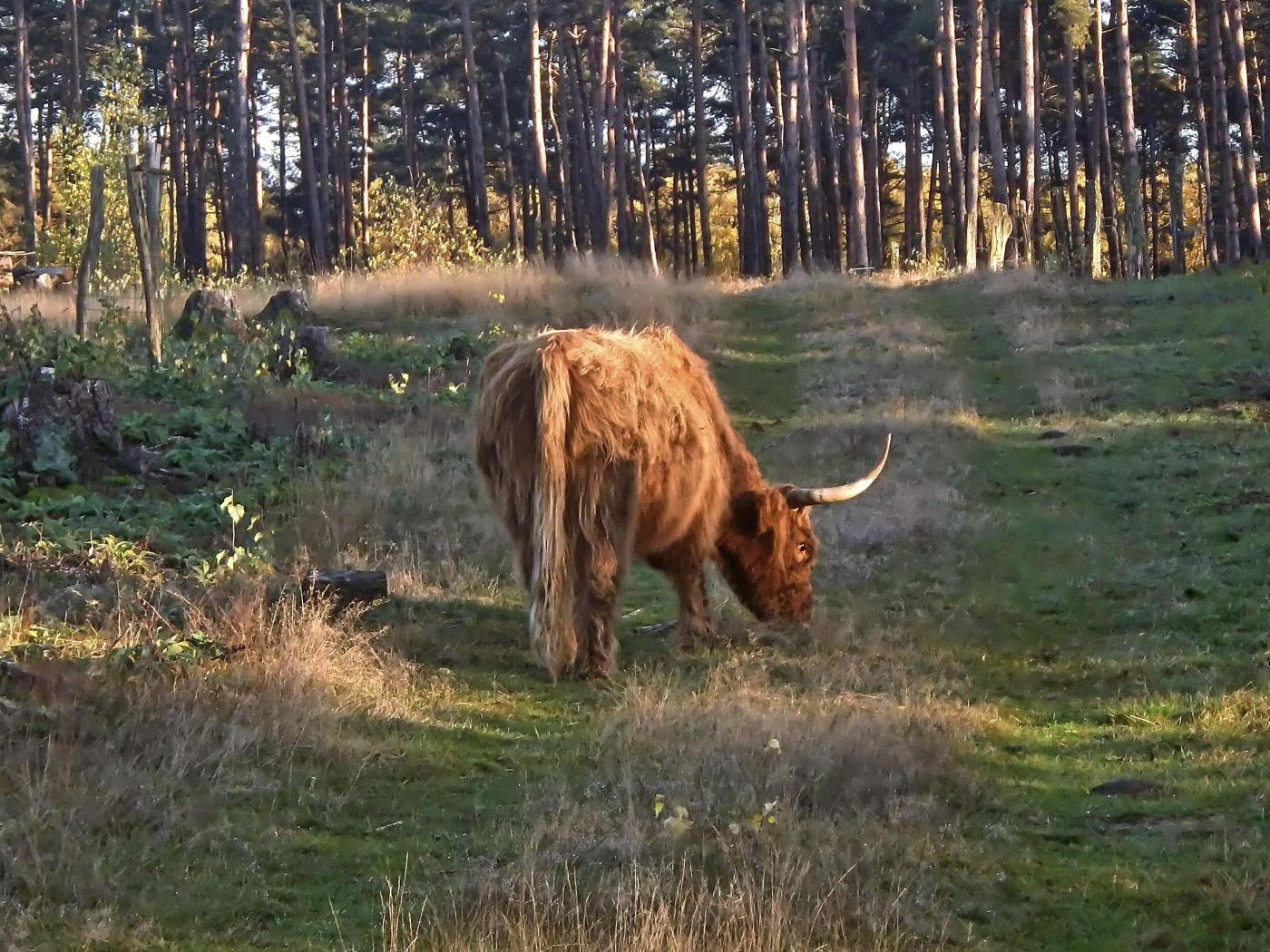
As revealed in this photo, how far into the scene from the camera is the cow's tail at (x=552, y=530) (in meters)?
7.39

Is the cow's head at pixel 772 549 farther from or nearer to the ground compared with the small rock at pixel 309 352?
nearer to the ground

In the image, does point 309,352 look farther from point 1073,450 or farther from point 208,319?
point 1073,450

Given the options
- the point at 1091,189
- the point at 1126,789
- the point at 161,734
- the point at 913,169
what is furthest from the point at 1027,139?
the point at 161,734

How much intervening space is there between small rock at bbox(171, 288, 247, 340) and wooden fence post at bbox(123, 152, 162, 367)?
2.06 meters

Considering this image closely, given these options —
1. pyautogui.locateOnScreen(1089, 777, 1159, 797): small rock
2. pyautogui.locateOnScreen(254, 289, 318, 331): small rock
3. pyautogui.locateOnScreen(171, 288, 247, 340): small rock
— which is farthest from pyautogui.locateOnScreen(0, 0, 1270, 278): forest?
pyautogui.locateOnScreen(1089, 777, 1159, 797): small rock

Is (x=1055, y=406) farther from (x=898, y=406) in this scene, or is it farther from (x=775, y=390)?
(x=775, y=390)

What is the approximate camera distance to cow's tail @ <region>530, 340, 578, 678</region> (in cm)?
739

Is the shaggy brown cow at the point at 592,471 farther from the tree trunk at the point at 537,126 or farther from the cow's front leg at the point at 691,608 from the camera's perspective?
the tree trunk at the point at 537,126

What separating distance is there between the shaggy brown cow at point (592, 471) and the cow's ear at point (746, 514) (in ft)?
1.14

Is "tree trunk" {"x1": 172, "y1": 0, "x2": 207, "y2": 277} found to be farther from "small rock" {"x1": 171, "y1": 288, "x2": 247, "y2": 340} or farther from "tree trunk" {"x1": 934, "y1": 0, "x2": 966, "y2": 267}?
"small rock" {"x1": 171, "y1": 288, "x2": 247, "y2": 340}

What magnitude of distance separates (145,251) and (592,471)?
10038mm

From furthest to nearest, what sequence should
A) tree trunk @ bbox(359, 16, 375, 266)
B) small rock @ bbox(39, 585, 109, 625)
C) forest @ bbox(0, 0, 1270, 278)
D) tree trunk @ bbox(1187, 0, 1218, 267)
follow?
tree trunk @ bbox(359, 16, 375, 266)
tree trunk @ bbox(1187, 0, 1218, 267)
forest @ bbox(0, 0, 1270, 278)
small rock @ bbox(39, 585, 109, 625)

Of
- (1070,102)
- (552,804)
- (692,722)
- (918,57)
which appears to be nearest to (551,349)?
(692,722)

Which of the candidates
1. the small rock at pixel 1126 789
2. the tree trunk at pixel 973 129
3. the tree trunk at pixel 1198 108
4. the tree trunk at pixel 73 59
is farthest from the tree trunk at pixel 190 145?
the small rock at pixel 1126 789
